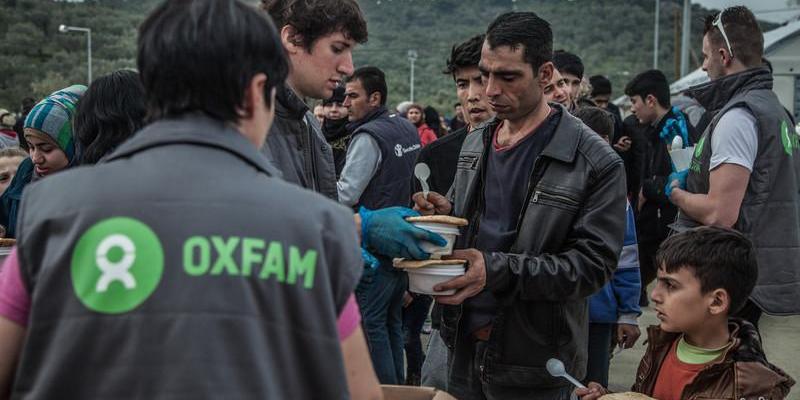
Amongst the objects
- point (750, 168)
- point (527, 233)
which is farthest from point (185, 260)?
point (750, 168)

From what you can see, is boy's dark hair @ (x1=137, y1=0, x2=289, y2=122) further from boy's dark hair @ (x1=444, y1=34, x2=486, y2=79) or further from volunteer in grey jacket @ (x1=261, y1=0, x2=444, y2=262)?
boy's dark hair @ (x1=444, y1=34, x2=486, y2=79)

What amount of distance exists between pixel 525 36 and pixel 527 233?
75cm

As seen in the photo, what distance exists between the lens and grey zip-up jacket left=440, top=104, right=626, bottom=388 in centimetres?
272

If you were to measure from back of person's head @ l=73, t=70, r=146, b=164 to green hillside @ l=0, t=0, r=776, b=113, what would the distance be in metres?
35.8

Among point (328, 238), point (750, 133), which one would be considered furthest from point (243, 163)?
point (750, 133)

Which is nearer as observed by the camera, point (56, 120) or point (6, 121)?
point (56, 120)

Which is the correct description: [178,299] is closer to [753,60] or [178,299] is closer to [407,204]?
[753,60]

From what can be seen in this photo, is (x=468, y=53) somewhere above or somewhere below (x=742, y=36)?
below

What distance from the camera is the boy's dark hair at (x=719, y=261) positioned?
111 inches

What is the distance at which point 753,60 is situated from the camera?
3.80 metres

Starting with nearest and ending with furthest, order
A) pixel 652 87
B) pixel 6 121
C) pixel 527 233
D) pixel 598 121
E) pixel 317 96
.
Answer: pixel 317 96, pixel 527 233, pixel 598 121, pixel 652 87, pixel 6 121

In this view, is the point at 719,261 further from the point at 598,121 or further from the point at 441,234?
the point at 598,121

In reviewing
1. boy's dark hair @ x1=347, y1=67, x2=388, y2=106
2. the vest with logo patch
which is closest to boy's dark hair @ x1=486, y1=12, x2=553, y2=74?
the vest with logo patch

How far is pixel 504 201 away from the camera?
9.46ft
